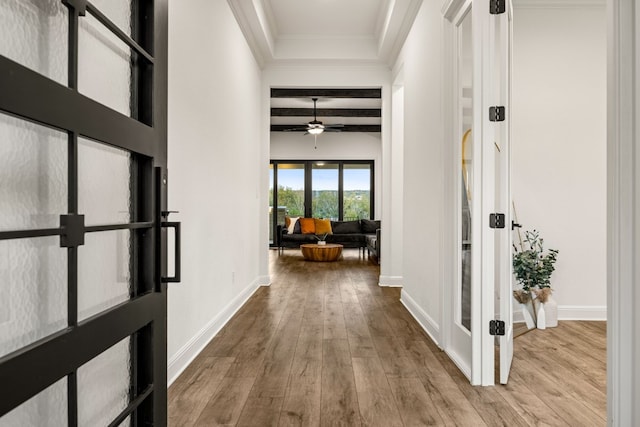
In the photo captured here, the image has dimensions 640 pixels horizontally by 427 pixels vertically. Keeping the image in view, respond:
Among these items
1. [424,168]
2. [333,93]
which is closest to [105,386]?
[424,168]

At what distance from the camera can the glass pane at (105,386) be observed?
1.03 metres

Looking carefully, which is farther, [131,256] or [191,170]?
[191,170]

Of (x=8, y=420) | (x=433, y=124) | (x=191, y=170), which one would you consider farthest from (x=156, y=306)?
(x=433, y=124)

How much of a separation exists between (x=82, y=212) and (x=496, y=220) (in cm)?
199

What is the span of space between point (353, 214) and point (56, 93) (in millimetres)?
10541

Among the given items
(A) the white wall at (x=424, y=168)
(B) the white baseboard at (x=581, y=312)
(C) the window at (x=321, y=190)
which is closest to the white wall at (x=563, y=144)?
(B) the white baseboard at (x=581, y=312)

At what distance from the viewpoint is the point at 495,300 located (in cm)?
243

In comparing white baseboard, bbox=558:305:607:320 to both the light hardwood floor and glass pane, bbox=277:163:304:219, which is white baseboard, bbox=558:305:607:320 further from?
glass pane, bbox=277:163:304:219

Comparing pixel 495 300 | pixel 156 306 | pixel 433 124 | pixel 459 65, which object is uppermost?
pixel 459 65

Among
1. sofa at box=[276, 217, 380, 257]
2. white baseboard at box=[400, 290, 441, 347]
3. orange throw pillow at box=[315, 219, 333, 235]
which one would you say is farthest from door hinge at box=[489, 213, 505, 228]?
orange throw pillow at box=[315, 219, 333, 235]

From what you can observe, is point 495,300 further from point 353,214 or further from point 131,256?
point 353,214

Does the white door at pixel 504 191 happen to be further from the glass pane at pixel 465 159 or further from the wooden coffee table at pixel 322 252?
the wooden coffee table at pixel 322 252

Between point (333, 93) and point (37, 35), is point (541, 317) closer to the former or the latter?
point (37, 35)

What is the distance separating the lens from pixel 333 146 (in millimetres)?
11117
